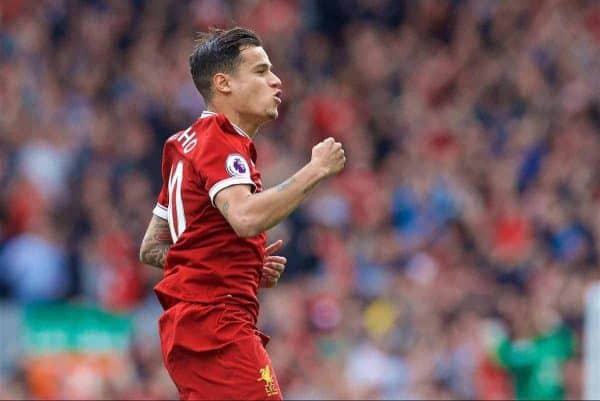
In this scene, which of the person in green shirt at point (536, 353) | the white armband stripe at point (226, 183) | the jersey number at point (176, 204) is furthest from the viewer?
the person in green shirt at point (536, 353)

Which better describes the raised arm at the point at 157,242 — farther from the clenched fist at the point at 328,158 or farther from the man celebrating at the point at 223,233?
the clenched fist at the point at 328,158

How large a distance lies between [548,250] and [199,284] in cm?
769

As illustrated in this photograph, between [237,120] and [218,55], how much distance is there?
0.25m

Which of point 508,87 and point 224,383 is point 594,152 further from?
point 224,383

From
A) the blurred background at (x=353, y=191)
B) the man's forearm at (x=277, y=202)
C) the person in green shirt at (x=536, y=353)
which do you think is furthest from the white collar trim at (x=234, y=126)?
the person in green shirt at (x=536, y=353)

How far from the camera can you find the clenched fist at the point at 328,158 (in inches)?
203

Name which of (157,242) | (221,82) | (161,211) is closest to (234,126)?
(221,82)

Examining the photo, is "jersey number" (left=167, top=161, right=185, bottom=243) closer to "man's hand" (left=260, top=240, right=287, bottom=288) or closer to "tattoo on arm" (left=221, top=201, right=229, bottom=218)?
"tattoo on arm" (left=221, top=201, right=229, bottom=218)

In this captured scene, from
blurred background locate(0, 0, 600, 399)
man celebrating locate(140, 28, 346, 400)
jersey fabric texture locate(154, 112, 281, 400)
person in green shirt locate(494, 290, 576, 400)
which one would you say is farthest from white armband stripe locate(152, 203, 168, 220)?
person in green shirt locate(494, 290, 576, 400)

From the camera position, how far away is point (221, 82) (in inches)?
220

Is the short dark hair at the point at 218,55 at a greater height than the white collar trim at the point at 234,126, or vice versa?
the short dark hair at the point at 218,55

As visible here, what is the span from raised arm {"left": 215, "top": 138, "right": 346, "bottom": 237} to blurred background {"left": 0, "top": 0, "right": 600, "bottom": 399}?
199 inches

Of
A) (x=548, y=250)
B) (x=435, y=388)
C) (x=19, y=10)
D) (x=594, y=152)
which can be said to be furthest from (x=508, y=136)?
(x=19, y=10)

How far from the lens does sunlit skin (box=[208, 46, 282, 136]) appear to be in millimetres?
5566
